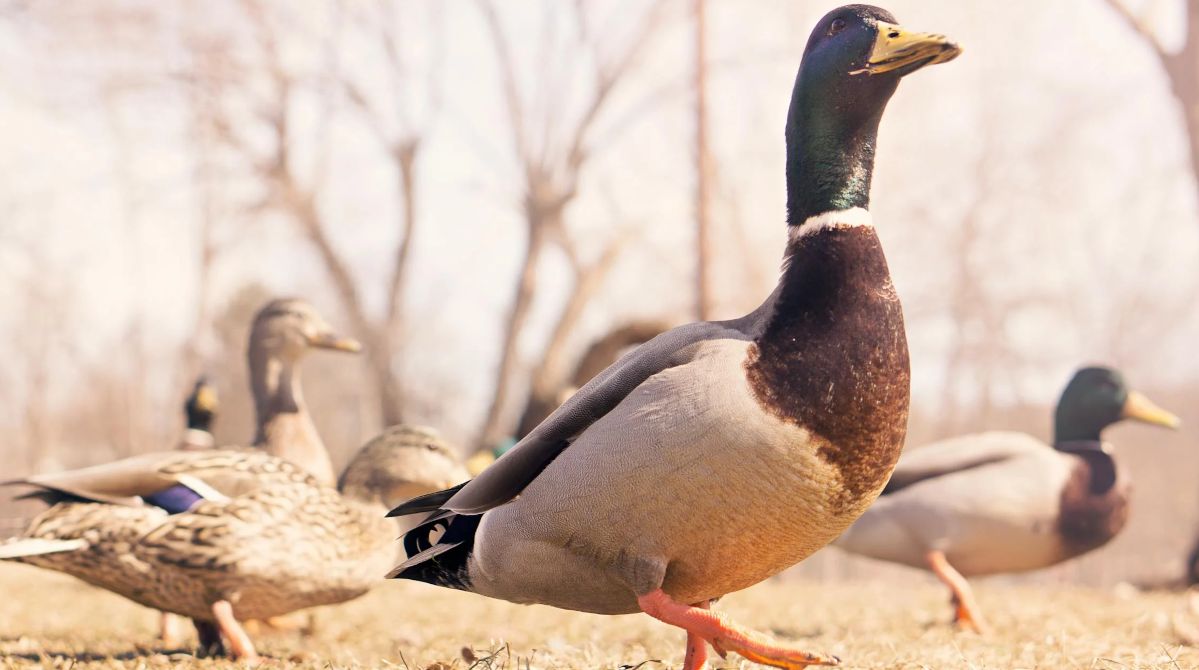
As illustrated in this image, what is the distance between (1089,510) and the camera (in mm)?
5543

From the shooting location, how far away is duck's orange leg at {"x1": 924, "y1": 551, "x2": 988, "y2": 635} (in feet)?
16.0

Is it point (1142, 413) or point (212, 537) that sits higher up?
point (212, 537)

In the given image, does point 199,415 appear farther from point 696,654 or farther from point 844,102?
point 844,102

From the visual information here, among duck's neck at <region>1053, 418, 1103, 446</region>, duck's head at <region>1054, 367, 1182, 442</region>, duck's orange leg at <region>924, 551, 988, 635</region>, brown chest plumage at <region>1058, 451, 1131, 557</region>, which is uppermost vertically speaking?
duck's head at <region>1054, 367, 1182, 442</region>

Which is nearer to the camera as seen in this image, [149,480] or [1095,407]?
[149,480]

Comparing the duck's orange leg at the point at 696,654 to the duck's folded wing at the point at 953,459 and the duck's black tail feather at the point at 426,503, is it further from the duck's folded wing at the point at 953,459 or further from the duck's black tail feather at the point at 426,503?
the duck's folded wing at the point at 953,459

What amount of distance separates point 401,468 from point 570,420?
198cm

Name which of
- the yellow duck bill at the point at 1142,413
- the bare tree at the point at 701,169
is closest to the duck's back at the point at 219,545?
the yellow duck bill at the point at 1142,413

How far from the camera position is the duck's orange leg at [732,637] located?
227 centimetres

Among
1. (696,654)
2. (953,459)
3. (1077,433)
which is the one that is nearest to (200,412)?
(953,459)

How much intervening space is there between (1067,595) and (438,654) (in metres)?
6.07

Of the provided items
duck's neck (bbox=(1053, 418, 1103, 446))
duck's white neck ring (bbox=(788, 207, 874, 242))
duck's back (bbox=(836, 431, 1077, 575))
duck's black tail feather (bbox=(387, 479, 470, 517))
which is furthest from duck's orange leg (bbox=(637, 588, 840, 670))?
duck's neck (bbox=(1053, 418, 1103, 446))

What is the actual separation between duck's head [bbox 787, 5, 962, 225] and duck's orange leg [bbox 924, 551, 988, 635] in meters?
2.93

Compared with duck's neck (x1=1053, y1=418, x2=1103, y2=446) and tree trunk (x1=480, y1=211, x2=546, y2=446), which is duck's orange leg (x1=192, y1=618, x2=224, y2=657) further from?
tree trunk (x1=480, y1=211, x2=546, y2=446)
